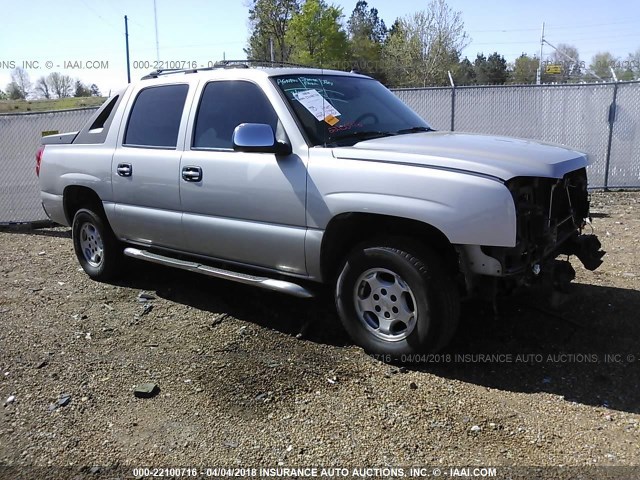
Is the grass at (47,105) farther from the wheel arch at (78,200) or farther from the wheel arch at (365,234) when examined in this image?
the wheel arch at (365,234)

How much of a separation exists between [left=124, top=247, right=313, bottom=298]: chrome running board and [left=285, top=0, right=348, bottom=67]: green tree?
32603 millimetres

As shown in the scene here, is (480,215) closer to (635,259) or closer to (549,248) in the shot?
(549,248)

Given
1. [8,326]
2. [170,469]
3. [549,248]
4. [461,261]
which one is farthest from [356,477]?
[8,326]

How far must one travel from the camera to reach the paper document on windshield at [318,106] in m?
4.13

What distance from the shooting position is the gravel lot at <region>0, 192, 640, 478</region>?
2975 millimetres

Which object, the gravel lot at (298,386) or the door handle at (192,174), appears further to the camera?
the door handle at (192,174)

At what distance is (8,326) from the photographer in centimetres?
482

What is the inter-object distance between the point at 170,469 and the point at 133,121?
133 inches

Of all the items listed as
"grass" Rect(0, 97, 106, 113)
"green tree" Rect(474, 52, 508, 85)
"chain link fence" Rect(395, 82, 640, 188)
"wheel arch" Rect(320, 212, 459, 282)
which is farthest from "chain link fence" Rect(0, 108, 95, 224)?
"green tree" Rect(474, 52, 508, 85)

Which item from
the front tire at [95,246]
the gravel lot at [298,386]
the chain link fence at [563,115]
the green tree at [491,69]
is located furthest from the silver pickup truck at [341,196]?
the green tree at [491,69]

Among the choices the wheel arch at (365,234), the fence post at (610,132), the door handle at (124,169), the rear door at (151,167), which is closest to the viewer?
the wheel arch at (365,234)

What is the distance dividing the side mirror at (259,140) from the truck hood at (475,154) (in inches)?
15.7

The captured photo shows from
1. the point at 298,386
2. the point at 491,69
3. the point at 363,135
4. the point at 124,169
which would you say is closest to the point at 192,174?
the point at 124,169

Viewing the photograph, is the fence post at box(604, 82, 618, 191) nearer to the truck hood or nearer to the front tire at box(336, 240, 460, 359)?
the truck hood
